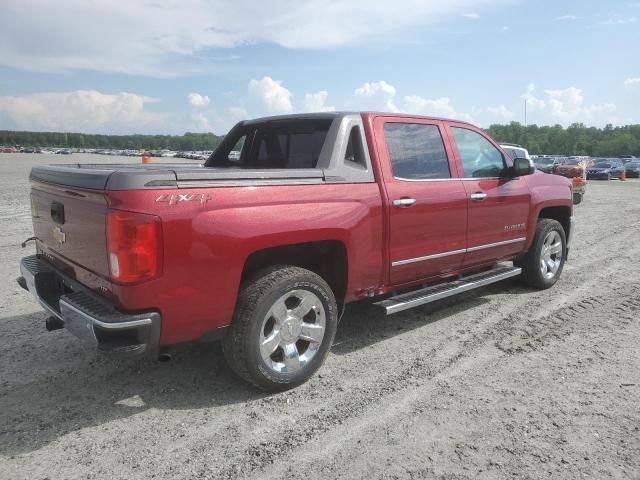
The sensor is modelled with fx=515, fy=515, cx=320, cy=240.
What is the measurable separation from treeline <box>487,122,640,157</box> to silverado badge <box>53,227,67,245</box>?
431 feet

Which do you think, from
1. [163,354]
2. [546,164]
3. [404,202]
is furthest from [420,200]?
[546,164]

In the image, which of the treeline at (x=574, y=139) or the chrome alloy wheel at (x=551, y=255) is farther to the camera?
the treeline at (x=574, y=139)

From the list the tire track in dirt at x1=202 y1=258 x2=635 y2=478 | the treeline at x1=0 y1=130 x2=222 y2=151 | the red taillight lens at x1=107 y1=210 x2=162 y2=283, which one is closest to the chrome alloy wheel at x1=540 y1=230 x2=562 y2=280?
the tire track in dirt at x1=202 y1=258 x2=635 y2=478

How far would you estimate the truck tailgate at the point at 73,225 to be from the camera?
2863mm

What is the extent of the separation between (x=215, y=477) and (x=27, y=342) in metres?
2.54

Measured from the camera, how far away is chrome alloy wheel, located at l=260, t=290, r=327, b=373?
3.34 meters

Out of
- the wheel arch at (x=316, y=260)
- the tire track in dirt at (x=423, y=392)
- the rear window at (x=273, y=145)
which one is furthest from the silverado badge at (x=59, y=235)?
the tire track in dirt at (x=423, y=392)

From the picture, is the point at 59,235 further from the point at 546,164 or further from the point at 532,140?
the point at 532,140

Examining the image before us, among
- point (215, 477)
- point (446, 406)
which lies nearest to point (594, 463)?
point (446, 406)

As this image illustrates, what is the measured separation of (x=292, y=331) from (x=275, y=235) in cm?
69

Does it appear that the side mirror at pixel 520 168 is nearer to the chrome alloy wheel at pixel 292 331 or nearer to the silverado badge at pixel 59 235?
the chrome alloy wheel at pixel 292 331

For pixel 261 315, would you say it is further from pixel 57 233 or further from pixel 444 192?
pixel 444 192

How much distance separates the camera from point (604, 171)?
113 feet

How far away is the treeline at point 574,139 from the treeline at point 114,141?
3747 inches
